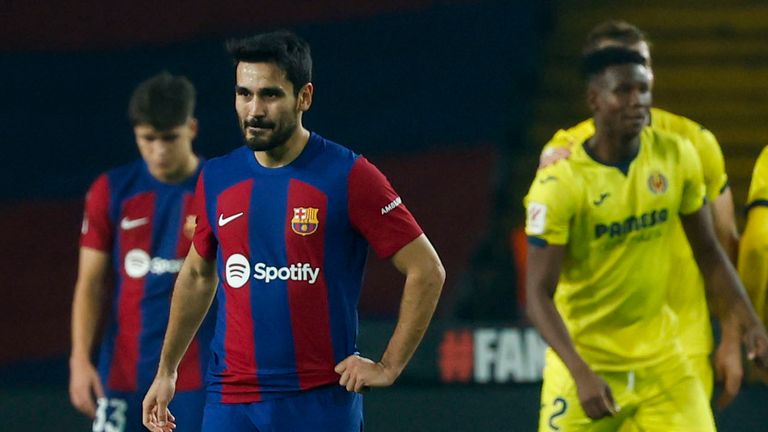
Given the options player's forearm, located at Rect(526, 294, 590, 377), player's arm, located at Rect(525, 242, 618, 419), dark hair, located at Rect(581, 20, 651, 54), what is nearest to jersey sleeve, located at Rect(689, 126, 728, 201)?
dark hair, located at Rect(581, 20, 651, 54)

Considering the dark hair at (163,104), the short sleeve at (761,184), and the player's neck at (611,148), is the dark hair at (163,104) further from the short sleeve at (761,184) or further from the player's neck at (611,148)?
the short sleeve at (761,184)

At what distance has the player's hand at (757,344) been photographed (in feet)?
17.0

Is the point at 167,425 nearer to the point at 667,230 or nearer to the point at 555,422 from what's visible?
the point at 555,422

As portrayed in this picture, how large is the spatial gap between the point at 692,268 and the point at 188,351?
196 centimetres

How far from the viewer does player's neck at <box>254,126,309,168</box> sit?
15.0 feet

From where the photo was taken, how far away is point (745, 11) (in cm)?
1077

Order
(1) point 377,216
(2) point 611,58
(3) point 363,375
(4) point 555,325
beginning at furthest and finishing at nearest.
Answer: (2) point 611,58 → (4) point 555,325 → (1) point 377,216 → (3) point 363,375

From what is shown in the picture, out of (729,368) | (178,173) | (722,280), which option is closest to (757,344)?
(722,280)

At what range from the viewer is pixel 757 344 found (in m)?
5.18

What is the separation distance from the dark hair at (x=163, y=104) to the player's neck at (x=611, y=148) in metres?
1.73

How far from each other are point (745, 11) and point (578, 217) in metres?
6.04

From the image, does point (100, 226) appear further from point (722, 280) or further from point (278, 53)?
point (722, 280)

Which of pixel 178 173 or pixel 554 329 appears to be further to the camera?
pixel 178 173

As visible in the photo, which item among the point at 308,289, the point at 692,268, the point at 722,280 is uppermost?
the point at 692,268
